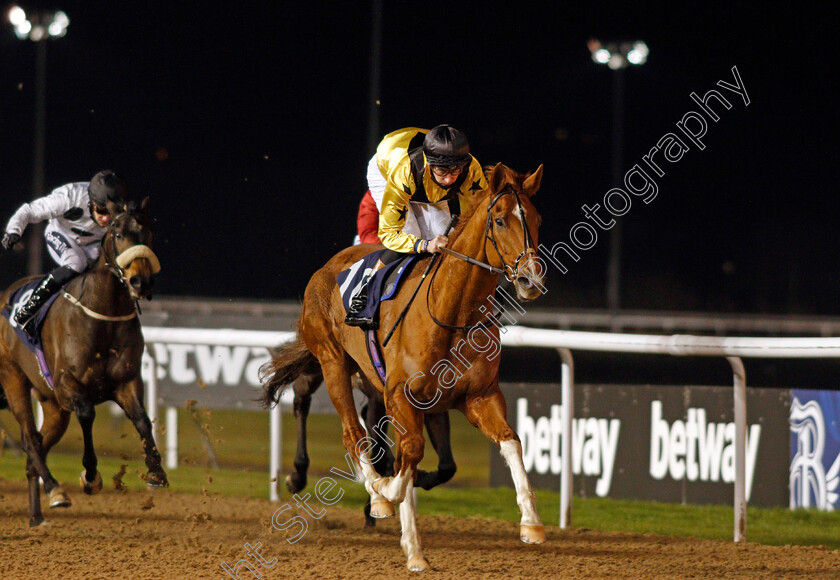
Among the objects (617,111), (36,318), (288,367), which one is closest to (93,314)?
(36,318)

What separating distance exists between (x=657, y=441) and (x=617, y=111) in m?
13.5

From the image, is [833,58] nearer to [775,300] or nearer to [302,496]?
[775,300]

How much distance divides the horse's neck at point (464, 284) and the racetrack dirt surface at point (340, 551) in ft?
3.20

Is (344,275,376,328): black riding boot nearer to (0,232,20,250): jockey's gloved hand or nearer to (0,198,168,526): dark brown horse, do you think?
(0,198,168,526): dark brown horse

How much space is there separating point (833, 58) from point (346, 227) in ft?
28.3

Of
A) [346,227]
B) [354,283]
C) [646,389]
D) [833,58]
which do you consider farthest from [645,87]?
[354,283]

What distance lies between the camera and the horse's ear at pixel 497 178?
11.3ft

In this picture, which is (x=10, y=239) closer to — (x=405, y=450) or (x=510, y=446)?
(x=405, y=450)

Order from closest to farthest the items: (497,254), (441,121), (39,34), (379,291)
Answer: (497,254) → (379,291) → (39,34) → (441,121)

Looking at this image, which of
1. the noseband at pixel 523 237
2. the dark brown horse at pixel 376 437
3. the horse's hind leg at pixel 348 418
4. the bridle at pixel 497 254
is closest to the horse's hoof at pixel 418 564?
the horse's hind leg at pixel 348 418

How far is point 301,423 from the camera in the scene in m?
5.30

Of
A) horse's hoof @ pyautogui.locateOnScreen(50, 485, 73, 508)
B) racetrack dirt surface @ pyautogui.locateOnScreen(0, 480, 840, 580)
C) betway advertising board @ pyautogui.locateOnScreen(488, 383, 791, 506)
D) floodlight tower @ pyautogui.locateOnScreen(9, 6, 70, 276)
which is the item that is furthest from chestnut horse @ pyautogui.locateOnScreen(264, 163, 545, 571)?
floodlight tower @ pyautogui.locateOnScreen(9, 6, 70, 276)

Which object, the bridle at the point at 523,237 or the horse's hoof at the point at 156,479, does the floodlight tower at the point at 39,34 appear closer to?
the horse's hoof at the point at 156,479

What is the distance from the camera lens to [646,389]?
5.39 meters
